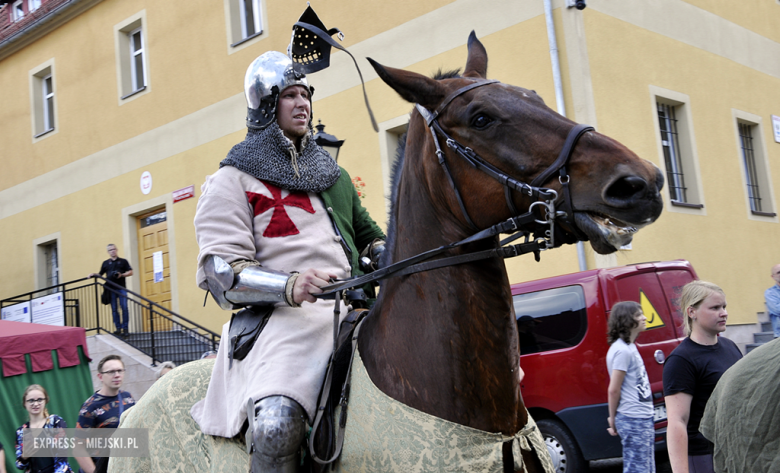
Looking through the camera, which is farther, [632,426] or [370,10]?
[370,10]

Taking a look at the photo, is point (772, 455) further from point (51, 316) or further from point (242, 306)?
point (51, 316)

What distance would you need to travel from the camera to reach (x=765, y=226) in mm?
14266

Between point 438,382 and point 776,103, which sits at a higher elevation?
point 776,103

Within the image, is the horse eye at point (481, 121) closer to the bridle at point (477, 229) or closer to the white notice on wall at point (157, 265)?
the bridle at point (477, 229)

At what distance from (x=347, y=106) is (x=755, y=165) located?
8.29 meters

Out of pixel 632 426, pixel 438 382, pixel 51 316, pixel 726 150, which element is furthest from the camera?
pixel 51 316

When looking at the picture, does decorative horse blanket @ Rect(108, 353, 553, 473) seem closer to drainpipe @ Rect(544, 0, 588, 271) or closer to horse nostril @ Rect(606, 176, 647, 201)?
horse nostril @ Rect(606, 176, 647, 201)

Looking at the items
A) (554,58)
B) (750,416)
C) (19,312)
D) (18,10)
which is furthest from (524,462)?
(18,10)

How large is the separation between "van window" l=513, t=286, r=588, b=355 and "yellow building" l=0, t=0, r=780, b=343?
3.13m

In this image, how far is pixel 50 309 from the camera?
1556cm

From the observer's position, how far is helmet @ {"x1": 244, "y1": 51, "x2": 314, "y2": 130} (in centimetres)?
323

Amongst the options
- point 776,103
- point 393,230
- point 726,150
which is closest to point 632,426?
point 393,230

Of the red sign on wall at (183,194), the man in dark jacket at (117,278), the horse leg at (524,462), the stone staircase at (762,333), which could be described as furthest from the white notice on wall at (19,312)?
the horse leg at (524,462)

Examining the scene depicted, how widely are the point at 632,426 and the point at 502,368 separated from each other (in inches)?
175
